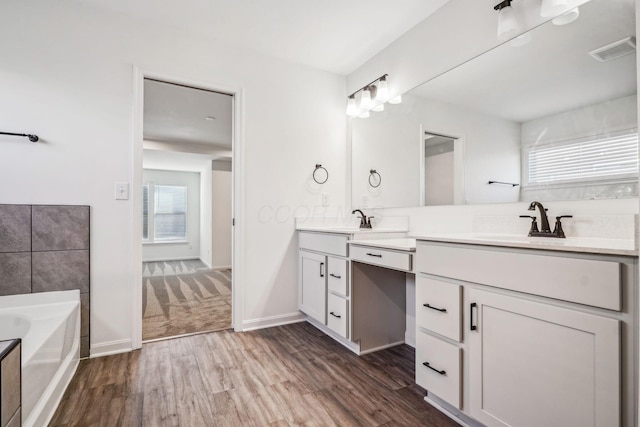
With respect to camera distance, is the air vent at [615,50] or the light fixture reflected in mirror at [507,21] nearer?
the air vent at [615,50]

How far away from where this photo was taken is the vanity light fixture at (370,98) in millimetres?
2594

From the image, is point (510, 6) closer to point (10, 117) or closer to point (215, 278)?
point (10, 117)

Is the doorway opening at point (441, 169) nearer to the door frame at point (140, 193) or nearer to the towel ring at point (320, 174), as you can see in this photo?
the towel ring at point (320, 174)

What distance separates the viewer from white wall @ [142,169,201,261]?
6906mm

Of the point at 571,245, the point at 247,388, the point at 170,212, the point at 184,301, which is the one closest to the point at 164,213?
the point at 170,212

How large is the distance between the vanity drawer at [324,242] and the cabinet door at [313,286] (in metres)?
0.07

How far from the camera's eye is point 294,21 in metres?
2.27

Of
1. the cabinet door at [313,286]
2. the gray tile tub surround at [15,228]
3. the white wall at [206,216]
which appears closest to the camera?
the gray tile tub surround at [15,228]

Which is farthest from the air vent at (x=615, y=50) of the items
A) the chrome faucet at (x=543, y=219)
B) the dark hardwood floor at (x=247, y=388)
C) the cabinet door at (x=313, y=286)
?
the cabinet door at (x=313, y=286)

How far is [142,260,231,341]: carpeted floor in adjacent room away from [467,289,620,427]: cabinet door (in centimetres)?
205

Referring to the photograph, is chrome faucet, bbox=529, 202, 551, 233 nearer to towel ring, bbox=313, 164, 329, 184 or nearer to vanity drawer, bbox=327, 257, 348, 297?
vanity drawer, bbox=327, 257, 348, 297

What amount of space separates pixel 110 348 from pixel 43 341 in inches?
31.5

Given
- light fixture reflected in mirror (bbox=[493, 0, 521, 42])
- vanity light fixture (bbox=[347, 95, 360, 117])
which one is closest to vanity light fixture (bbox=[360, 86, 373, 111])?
vanity light fixture (bbox=[347, 95, 360, 117])

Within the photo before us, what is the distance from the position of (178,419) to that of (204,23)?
98.9 inches
